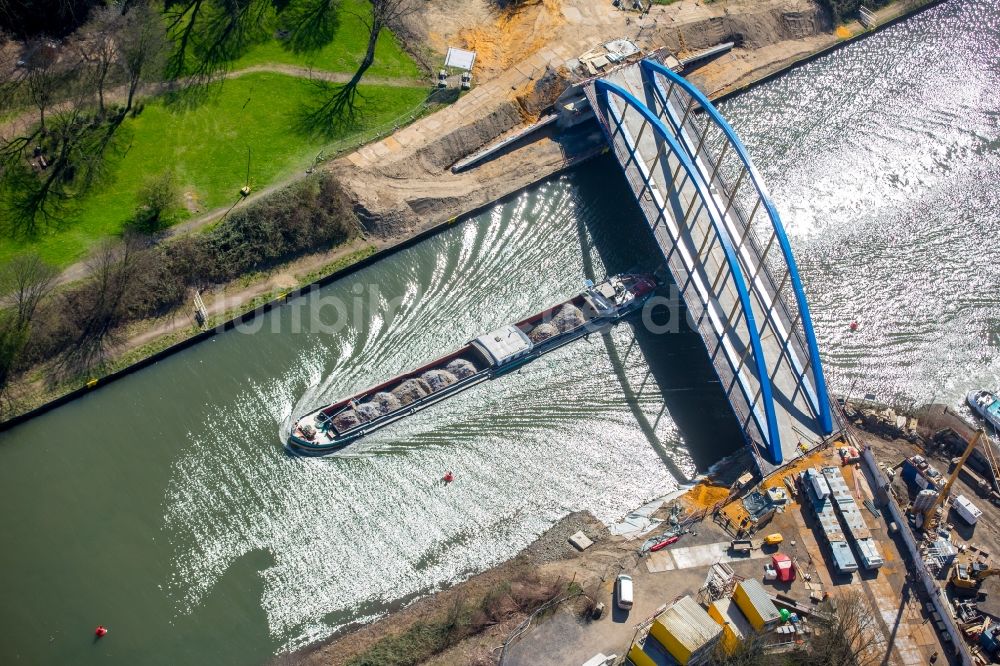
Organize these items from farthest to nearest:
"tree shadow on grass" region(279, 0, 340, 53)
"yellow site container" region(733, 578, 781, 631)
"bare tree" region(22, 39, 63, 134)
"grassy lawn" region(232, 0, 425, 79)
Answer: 1. "tree shadow on grass" region(279, 0, 340, 53)
2. "grassy lawn" region(232, 0, 425, 79)
3. "bare tree" region(22, 39, 63, 134)
4. "yellow site container" region(733, 578, 781, 631)

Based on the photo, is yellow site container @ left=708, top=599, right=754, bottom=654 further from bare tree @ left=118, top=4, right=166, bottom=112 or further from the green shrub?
bare tree @ left=118, top=4, right=166, bottom=112

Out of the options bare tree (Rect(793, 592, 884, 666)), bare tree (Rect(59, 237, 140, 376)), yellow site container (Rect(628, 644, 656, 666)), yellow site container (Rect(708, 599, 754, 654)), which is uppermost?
bare tree (Rect(59, 237, 140, 376))

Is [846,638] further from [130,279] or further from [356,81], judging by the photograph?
[356,81]

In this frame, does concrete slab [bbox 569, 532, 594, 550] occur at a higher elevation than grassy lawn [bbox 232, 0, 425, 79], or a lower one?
lower

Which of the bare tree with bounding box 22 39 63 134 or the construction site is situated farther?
the bare tree with bounding box 22 39 63 134

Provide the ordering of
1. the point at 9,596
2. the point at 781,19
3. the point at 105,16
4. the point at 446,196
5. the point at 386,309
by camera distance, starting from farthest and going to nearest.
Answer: the point at 781,19
the point at 105,16
the point at 446,196
the point at 386,309
the point at 9,596

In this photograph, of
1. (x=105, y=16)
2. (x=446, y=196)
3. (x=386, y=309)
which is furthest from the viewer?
(x=105, y=16)

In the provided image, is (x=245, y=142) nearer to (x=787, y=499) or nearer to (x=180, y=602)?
(x=180, y=602)

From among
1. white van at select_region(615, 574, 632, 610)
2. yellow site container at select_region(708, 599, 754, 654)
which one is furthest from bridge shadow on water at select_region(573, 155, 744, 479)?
yellow site container at select_region(708, 599, 754, 654)

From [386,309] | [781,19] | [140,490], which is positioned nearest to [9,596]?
[140,490]
